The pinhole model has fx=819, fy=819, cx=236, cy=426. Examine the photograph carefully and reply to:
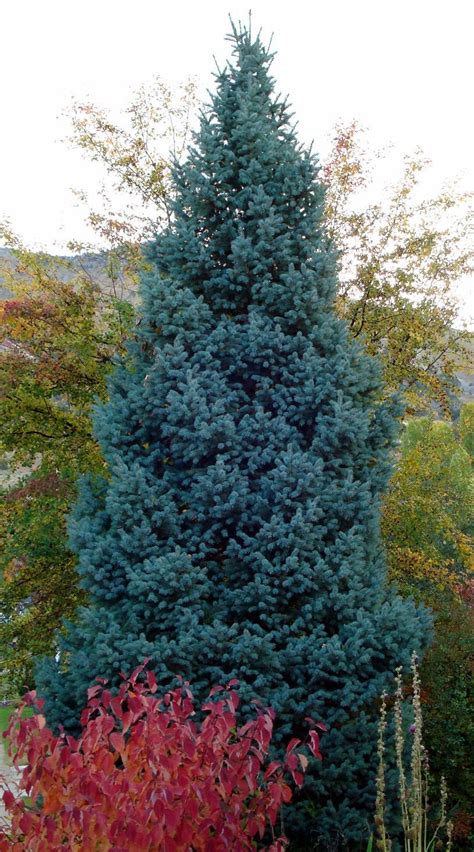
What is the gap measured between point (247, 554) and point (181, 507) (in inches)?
31.6

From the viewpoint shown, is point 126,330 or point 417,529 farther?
point 417,529

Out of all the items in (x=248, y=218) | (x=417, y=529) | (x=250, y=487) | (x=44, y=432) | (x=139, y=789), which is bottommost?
(x=417, y=529)

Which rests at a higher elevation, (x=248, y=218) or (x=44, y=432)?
(x=248, y=218)

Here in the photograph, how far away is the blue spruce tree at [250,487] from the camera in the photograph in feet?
22.0

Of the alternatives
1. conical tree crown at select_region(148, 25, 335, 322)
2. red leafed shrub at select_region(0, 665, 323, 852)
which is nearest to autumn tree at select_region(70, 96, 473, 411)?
conical tree crown at select_region(148, 25, 335, 322)

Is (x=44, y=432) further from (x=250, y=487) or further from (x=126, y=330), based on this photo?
(x=250, y=487)

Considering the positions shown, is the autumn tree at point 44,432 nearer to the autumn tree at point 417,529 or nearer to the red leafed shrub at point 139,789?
the autumn tree at point 417,529

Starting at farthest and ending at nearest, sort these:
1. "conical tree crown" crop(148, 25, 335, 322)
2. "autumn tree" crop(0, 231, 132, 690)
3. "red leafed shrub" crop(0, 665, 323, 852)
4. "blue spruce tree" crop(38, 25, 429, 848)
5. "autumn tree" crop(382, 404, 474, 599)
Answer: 1. "autumn tree" crop(382, 404, 474, 599)
2. "autumn tree" crop(0, 231, 132, 690)
3. "conical tree crown" crop(148, 25, 335, 322)
4. "blue spruce tree" crop(38, 25, 429, 848)
5. "red leafed shrub" crop(0, 665, 323, 852)

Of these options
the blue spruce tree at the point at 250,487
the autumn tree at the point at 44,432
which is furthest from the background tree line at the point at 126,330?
the blue spruce tree at the point at 250,487

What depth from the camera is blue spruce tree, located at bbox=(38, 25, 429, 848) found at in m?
6.70

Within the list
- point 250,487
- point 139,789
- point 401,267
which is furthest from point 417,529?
point 139,789

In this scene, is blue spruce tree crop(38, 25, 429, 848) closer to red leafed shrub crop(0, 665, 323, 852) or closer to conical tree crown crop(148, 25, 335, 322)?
conical tree crown crop(148, 25, 335, 322)

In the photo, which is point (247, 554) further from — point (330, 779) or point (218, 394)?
point (330, 779)

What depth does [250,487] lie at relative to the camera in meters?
7.22
